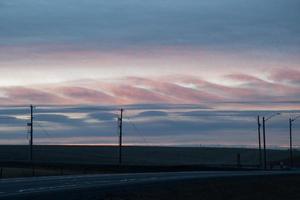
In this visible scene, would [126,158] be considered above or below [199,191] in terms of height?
above

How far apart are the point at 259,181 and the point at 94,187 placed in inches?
577

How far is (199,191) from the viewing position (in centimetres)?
4072

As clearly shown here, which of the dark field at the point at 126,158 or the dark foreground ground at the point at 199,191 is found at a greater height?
the dark field at the point at 126,158

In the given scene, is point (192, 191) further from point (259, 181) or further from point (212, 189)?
point (259, 181)

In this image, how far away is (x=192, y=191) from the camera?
40.5 meters

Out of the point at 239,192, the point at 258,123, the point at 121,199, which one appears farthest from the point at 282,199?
the point at 258,123

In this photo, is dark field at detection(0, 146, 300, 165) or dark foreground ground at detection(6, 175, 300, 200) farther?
dark field at detection(0, 146, 300, 165)

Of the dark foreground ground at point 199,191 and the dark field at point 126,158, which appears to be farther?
the dark field at point 126,158

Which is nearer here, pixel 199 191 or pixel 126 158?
pixel 199 191

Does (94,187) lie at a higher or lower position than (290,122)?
lower

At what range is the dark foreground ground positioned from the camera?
3509cm

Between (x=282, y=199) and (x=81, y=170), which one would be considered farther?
(x=81, y=170)

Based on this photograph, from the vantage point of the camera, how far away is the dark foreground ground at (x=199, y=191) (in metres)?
35.1

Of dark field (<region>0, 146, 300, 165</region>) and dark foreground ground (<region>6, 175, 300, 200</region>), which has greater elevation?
dark field (<region>0, 146, 300, 165</region>)
